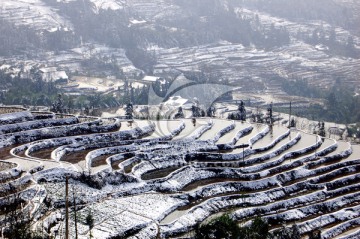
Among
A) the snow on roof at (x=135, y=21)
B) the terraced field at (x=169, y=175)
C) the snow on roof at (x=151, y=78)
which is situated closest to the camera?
the terraced field at (x=169, y=175)

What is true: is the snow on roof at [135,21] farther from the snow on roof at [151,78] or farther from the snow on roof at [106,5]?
the snow on roof at [151,78]

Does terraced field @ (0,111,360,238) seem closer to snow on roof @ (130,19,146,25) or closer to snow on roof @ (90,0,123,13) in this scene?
snow on roof @ (130,19,146,25)

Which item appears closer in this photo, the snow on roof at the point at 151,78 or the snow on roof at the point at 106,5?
the snow on roof at the point at 151,78

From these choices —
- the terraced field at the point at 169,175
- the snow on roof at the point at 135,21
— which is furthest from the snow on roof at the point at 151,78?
the terraced field at the point at 169,175

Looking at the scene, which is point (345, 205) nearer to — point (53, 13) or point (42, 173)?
point (42, 173)

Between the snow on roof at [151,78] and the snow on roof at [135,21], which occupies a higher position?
the snow on roof at [135,21]

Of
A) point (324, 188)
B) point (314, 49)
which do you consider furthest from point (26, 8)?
point (324, 188)

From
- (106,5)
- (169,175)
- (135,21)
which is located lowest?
(169,175)

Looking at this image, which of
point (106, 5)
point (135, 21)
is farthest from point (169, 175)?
point (106, 5)

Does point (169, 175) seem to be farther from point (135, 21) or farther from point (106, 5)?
point (106, 5)
